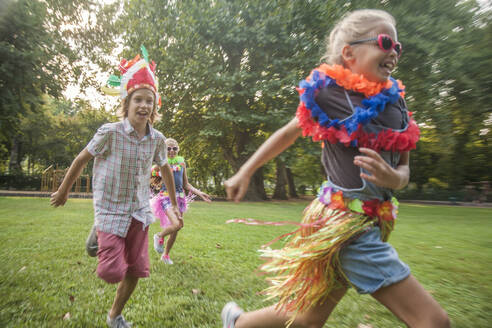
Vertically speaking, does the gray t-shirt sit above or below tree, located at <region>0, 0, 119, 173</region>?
below

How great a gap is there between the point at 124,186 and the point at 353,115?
6.78ft

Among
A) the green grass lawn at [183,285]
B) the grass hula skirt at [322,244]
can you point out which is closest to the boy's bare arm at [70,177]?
the green grass lawn at [183,285]

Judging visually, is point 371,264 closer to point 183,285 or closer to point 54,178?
point 183,285

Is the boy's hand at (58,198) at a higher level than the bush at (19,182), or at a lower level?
lower

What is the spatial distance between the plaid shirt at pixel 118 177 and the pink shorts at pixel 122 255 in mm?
69

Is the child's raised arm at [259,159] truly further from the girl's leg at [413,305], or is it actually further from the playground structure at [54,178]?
the playground structure at [54,178]

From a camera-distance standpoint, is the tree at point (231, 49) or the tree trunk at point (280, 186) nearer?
the tree at point (231, 49)

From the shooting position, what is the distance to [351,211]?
1.72 meters

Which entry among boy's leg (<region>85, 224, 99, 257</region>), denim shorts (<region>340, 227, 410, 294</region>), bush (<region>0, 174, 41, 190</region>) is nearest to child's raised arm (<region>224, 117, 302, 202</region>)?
denim shorts (<region>340, 227, 410, 294</region>)

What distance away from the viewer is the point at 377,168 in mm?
1494

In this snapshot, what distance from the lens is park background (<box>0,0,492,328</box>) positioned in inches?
139

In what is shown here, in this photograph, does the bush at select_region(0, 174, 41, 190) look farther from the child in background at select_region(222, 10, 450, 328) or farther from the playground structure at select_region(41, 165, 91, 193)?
the child in background at select_region(222, 10, 450, 328)

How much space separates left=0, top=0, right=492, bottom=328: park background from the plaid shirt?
1.00 meters

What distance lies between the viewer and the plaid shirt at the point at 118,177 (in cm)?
276
